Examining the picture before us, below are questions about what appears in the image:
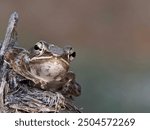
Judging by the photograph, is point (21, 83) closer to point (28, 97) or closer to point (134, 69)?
point (28, 97)

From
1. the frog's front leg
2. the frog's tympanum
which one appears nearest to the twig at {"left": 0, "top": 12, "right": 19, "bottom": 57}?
the frog's tympanum

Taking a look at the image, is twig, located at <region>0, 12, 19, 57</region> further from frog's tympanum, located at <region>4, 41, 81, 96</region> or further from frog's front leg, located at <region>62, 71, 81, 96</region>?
frog's front leg, located at <region>62, 71, 81, 96</region>

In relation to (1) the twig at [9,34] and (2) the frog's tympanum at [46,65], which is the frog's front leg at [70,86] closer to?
(2) the frog's tympanum at [46,65]

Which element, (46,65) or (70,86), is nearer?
(46,65)

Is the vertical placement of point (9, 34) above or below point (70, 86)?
above

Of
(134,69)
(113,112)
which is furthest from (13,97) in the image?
(134,69)

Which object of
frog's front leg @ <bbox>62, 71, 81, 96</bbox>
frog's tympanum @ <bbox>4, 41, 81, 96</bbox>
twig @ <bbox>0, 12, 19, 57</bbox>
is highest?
twig @ <bbox>0, 12, 19, 57</bbox>

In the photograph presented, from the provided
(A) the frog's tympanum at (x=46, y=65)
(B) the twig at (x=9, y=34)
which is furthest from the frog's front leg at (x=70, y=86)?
(B) the twig at (x=9, y=34)
